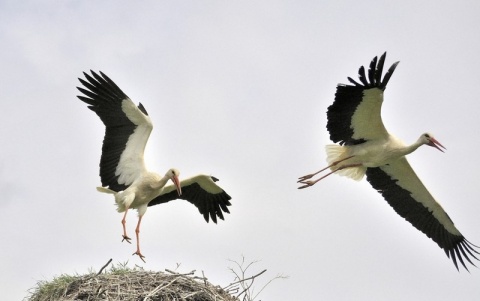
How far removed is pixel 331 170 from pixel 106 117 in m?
3.16

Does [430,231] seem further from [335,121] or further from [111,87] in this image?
[111,87]

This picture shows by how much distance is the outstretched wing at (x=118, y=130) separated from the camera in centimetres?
1326

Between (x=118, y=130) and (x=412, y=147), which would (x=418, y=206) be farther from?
(x=118, y=130)

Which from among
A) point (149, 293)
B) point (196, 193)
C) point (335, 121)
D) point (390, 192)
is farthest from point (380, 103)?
point (149, 293)

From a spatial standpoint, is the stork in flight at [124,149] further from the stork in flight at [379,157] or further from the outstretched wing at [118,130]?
the stork in flight at [379,157]

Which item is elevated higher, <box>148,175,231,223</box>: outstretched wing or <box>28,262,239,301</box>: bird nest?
<box>148,175,231,223</box>: outstretched wing

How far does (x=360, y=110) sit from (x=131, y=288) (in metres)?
4.28

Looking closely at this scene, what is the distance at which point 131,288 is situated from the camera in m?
10.3

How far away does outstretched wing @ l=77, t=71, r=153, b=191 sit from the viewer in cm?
1326

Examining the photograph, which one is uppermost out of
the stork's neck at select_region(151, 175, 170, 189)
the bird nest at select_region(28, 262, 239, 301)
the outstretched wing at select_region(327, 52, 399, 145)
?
the outstretched wing at select_region(327, 52, 399, 145)

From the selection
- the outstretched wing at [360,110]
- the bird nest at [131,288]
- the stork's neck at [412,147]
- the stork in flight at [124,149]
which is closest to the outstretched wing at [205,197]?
the stork in flight at [124,149]

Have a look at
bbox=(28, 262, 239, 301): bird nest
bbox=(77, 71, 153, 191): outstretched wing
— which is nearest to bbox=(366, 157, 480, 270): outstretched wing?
bbox=(77, 71, 153, 191): outstretched wing

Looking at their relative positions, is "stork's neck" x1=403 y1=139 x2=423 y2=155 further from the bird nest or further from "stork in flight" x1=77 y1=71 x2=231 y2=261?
the bird nest

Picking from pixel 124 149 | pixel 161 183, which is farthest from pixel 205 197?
pixel 124 149
